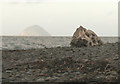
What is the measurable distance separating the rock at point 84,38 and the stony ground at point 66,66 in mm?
2271

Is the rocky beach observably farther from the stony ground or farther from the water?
the water

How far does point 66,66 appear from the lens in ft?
75.5

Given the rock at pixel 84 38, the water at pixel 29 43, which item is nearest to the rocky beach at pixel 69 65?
the rock at pixel 84 38

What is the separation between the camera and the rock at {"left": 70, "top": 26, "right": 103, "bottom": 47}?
31.7 meters

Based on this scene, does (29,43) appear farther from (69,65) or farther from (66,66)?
(66,66)

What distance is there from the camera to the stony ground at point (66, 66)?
1964cm

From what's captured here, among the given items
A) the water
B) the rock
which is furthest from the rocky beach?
the water

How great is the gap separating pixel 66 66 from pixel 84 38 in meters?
9.13

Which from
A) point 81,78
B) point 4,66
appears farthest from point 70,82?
point 4,66

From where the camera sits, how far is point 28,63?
25609mm

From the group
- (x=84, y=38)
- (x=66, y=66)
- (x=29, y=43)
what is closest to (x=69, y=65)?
(x=66, y=66)

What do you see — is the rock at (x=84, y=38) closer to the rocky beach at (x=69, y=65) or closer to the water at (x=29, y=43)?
the rocky beach at (x=69, y=65)

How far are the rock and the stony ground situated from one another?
89.4 inches

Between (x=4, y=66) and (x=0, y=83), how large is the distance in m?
6.17
